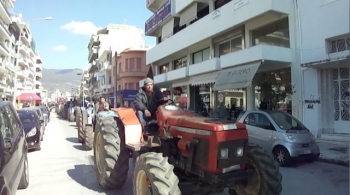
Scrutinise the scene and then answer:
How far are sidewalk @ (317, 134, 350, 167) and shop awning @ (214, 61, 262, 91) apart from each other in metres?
3.83

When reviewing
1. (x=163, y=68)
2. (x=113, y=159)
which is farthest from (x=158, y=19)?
(x=113, y=159)

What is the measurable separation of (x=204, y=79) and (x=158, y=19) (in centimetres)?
1064

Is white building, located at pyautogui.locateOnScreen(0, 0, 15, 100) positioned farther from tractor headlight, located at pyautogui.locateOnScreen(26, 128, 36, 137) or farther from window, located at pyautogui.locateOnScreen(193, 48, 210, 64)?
tractor headlight, located at pyautogui.locateOnScreen(26, 128, 36, 137)

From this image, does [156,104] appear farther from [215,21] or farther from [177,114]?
[215,21]

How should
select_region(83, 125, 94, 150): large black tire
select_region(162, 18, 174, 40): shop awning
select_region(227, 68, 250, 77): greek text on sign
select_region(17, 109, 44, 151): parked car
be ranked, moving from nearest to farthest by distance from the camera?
select_region(17, 109, 44, 151): parked car → select_region(83, 125, 94, 150): large black tire → select_region(227, 68, 250, 77): greek text on sign → select_region(162, 18, 174, 40): shop awning

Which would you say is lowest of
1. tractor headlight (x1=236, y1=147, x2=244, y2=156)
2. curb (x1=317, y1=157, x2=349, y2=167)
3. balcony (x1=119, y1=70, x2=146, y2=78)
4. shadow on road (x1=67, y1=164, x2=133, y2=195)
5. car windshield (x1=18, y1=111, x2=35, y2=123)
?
curb (x1=317, y1=157, x2=349, y2=167)

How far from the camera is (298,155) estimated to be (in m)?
7.76

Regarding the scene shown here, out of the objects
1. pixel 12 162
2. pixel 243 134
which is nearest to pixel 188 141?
pixel 243 134

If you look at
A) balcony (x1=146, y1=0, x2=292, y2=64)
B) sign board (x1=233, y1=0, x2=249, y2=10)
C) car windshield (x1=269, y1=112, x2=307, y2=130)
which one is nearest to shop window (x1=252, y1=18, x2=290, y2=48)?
balcony (x1=146, y1=0, x2=292, y2=64)

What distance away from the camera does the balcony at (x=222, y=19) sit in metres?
13.4

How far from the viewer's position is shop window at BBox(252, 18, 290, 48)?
1434 centimetres

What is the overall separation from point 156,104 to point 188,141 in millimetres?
1447

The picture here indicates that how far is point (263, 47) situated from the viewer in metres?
13.1

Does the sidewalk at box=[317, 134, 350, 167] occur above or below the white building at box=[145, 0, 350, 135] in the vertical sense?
below
